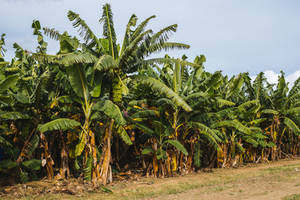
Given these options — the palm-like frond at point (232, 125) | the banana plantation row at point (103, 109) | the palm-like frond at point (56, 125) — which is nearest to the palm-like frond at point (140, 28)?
the banana plantation row at point (103, 109)

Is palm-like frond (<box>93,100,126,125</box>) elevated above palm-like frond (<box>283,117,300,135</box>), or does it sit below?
above

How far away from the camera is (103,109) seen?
827 centimetres

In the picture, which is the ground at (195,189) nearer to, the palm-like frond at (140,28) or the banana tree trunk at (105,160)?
the banana tree trunk at (105,160)

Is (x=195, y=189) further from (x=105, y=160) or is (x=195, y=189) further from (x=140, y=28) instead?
(x=140, y=28)

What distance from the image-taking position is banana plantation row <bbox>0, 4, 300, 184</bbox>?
8.51 metres

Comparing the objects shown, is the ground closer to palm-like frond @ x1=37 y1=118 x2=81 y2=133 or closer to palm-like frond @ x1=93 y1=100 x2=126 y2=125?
palm-like frond @ x1=37 y1=118 x2=81 y2=133

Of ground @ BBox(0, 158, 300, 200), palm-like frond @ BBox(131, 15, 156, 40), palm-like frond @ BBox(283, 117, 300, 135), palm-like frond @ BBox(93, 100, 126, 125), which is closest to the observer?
ground @ BBox(0, 158, 300, 200)

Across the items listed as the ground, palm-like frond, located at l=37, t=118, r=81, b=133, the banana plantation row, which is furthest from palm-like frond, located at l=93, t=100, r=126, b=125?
the ground

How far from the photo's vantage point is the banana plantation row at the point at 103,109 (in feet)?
27.9

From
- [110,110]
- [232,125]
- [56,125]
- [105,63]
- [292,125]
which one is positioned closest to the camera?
[105,63]

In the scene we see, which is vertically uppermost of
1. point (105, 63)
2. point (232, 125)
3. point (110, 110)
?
point (105, 63)

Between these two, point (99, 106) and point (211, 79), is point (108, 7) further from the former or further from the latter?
point (211, 79)

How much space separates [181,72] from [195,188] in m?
4.62

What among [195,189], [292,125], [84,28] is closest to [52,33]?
[84,28]
